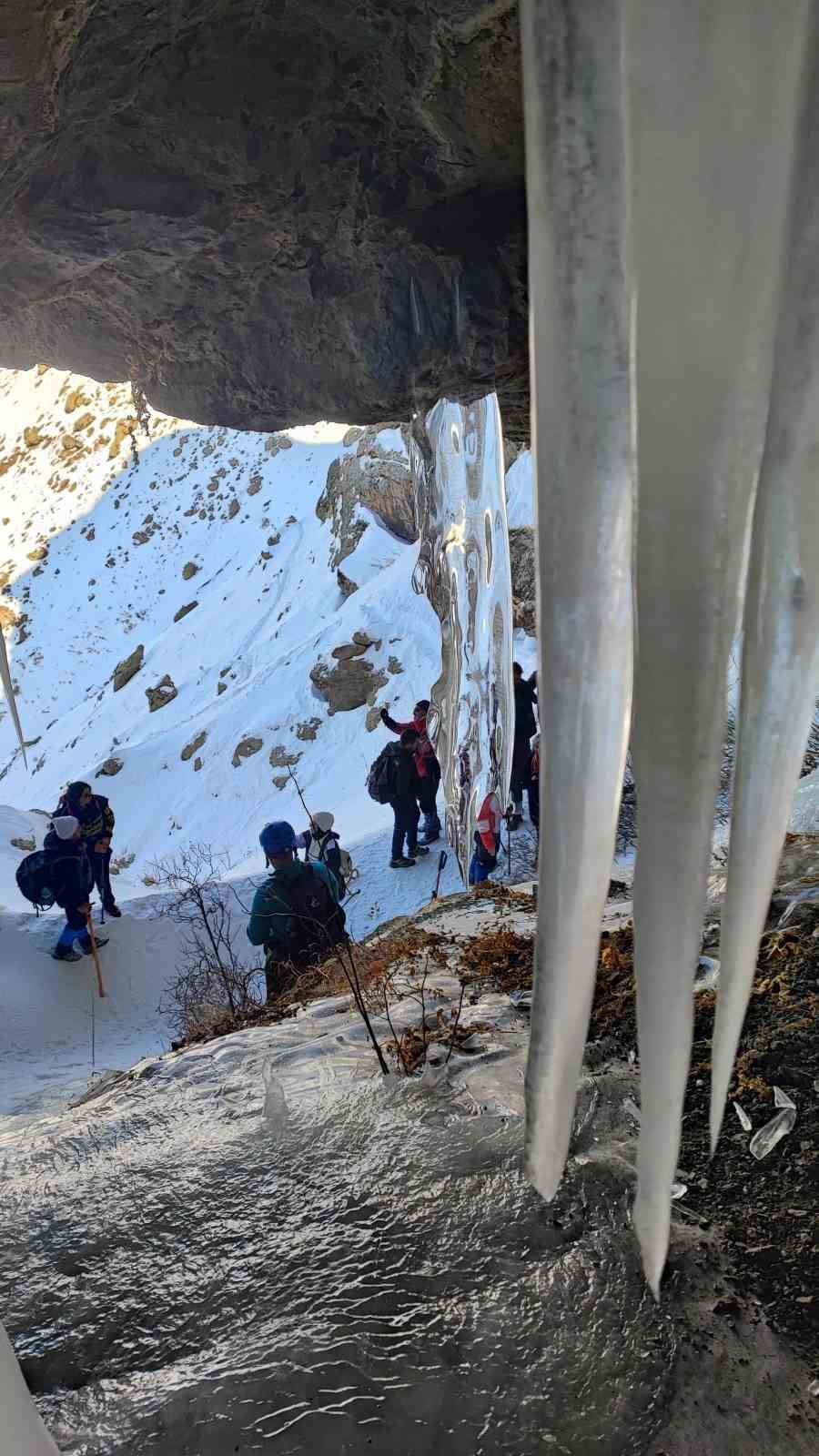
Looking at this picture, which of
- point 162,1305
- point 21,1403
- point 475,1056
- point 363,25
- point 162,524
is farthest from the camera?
point 162,524


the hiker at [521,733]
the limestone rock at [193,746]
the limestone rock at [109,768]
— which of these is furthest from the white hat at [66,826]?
the limestone rock at [109,768]

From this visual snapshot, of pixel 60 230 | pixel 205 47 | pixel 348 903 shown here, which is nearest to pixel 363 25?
pixel 205 47

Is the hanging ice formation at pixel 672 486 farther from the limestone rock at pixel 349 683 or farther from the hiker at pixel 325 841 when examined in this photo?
the limestone rock at pixel 349 683

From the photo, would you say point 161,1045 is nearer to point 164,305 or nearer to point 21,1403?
point 164,305

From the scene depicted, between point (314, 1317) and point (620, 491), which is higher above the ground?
point (620, 491)

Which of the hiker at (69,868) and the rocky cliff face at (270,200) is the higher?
the rocky cliff face at (270,200)

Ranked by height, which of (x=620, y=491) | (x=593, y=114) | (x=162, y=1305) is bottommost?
(x=162, y=1305)

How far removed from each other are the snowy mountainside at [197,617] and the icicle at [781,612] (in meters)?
7.85

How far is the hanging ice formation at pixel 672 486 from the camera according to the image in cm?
90

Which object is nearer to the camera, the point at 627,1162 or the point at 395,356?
the point at 627,1162

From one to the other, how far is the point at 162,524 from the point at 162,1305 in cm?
2508

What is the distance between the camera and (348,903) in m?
7.70

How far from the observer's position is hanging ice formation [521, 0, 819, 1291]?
0.90m

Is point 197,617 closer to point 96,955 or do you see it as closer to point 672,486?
point 96,955
